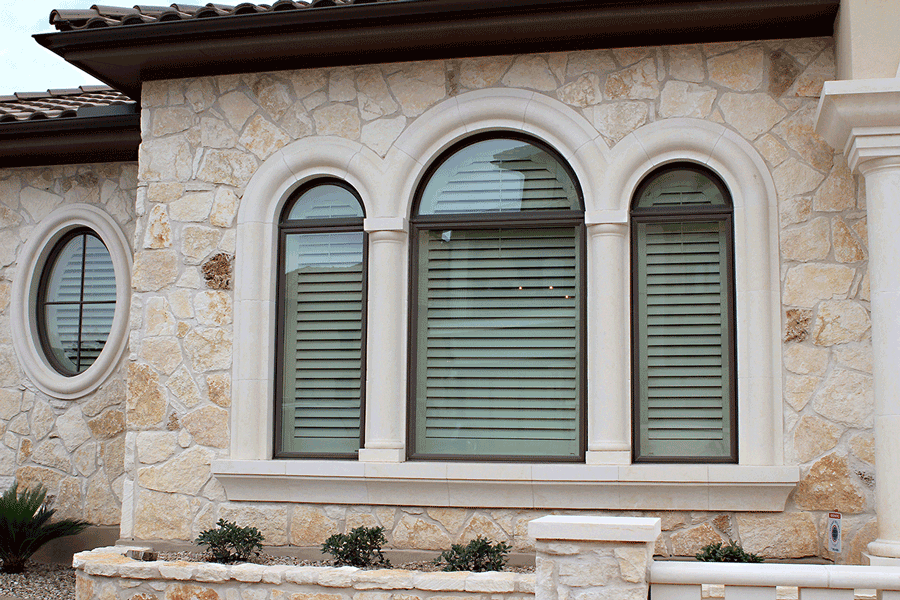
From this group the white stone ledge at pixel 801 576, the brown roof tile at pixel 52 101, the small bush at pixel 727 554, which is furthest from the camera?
the brown roof tile at pixel 52 101

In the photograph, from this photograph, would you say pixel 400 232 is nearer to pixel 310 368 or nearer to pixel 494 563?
pixel 310 368

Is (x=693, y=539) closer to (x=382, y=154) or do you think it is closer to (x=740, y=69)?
(x=740, y=69)

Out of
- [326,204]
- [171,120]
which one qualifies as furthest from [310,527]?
[171,120]

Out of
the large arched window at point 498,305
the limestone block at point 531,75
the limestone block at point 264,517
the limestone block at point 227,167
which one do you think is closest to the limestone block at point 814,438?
the large arched window at point 498,305

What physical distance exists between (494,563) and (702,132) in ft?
11.3

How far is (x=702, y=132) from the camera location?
615cm

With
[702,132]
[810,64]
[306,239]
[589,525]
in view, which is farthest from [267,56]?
[589,525]

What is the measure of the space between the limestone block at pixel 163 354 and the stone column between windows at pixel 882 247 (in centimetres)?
513

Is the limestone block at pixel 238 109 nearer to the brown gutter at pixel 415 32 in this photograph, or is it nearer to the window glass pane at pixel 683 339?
the brown gutter at pixel 415 32

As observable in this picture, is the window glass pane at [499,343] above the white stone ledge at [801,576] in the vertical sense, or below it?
above

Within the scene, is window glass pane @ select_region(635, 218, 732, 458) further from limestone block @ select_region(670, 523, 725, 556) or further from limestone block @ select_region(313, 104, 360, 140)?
limestone block @ select_region(313, 104, 360, 140)

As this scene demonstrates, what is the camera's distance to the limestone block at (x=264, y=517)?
6.44 metres

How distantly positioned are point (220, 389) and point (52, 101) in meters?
4.68

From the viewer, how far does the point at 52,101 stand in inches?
362
